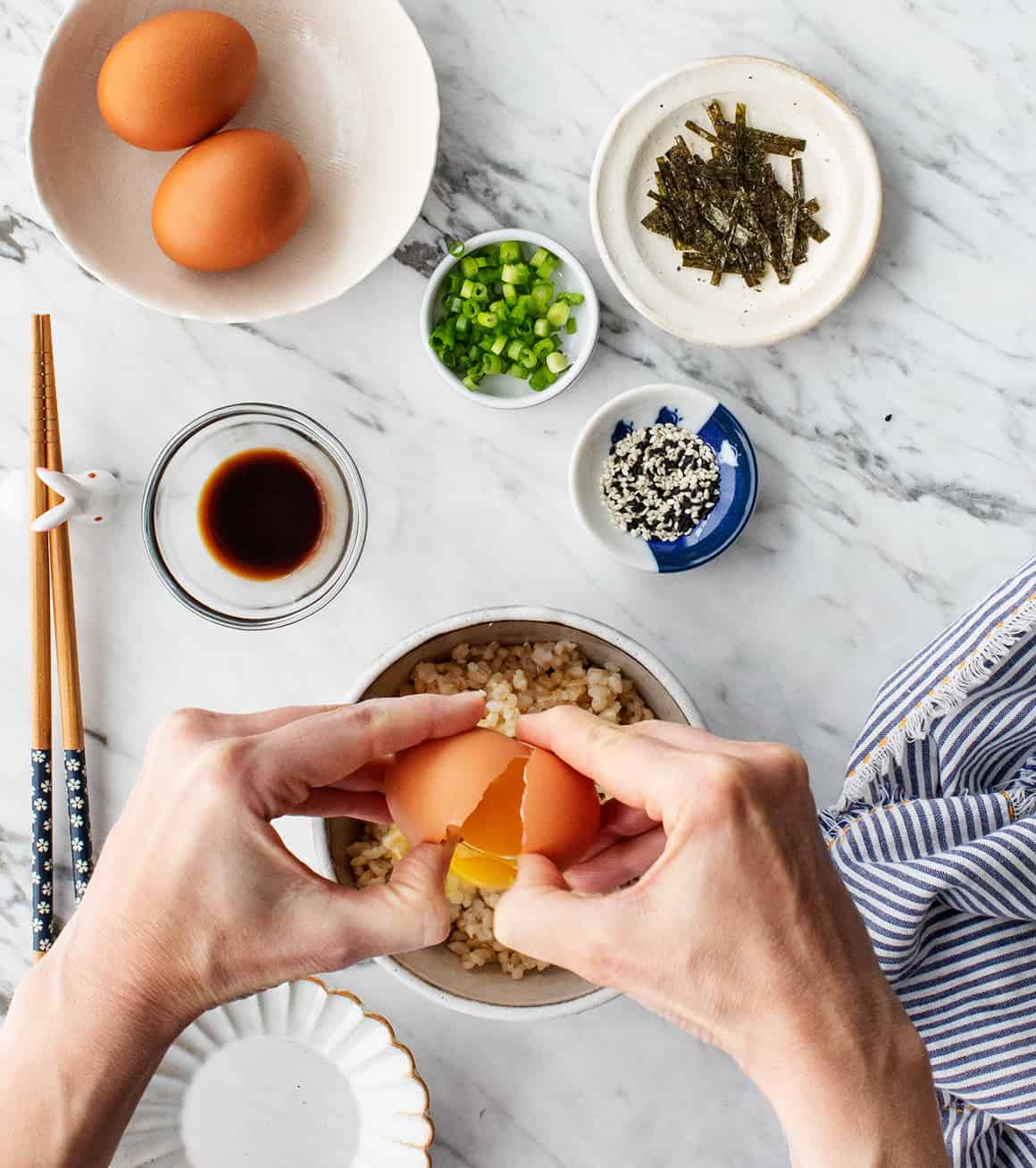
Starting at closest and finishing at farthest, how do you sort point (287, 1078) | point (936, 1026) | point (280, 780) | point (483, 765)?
point (280, 780) → point (483, 765) → point (936, 1026) → point (287, 1078)

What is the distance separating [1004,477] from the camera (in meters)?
1.56

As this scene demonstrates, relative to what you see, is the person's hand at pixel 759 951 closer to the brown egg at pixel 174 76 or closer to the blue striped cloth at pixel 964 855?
the blue striped cloth at pixel 964 855

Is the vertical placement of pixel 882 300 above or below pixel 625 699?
above

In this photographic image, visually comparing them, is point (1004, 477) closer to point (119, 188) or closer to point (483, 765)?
point (483, 765)

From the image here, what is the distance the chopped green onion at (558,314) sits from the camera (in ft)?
4.92

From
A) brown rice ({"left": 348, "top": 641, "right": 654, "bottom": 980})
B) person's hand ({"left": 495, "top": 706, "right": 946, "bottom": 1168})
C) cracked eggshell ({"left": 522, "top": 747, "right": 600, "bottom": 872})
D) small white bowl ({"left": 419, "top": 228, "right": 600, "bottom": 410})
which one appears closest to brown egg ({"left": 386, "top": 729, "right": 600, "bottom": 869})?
cracked eggshell ({"left": 522, "top": 747, "right": 600, "bottom": 872})

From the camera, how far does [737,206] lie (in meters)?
1.51

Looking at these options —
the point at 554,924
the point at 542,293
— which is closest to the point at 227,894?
the point at 554,924

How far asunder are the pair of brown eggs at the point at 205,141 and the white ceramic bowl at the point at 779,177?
0.42 meters

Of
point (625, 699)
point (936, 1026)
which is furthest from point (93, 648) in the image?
point (936, 1026)

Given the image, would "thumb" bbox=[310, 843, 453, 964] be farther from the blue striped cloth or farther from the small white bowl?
the small white bowl

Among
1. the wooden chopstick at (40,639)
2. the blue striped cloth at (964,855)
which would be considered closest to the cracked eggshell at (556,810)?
the blue striped cloth at (964,855)

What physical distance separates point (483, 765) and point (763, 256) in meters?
0.83

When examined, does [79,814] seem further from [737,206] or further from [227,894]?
[737,206]
